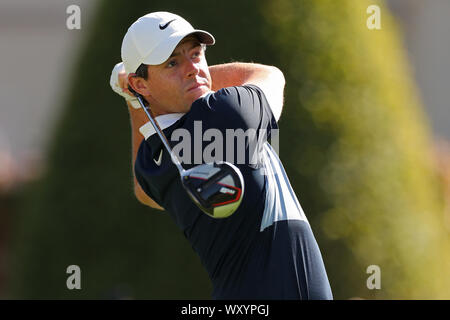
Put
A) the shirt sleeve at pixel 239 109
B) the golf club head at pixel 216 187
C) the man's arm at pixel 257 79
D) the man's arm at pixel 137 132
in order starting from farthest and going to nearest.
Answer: the man's arm at pixel 137 132
the man's arm at pixel 257 79
the shirt sleeve at pixel 239 109
the golf club head at pixel 216 187

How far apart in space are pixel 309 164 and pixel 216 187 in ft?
8.84

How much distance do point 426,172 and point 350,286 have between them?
3.60ft

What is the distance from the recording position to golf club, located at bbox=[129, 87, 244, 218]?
108 inches

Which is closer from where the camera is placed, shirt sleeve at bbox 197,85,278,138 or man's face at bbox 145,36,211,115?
shirt sleeve at bbox 197,85,278,138

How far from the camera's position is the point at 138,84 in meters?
3.28

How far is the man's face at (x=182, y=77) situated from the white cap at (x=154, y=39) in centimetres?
6

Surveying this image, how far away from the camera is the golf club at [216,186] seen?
2.74m

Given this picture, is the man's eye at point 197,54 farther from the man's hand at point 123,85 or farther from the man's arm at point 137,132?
the man's arm at point 137,132

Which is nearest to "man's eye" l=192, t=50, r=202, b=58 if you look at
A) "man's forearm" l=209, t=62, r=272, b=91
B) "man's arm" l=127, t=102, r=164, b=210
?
"man's forearm" l=209, t=62, r=272, b=91

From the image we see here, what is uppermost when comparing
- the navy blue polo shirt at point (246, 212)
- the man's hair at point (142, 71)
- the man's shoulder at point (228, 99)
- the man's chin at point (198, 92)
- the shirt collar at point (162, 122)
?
the man's hair at point (142, 71)

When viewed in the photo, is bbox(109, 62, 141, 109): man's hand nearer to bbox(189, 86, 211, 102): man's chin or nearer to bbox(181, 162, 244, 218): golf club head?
bbox(189, 86, 211, 102): man's chin

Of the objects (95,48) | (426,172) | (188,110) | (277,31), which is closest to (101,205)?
(95,48)

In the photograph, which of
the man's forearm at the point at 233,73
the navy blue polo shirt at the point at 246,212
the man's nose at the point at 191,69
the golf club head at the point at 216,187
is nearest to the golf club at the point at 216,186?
the golf club head at the point at 216,187

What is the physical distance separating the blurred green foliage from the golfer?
215 centimetres
